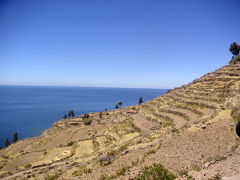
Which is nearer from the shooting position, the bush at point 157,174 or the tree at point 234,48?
the bush at point 157,174

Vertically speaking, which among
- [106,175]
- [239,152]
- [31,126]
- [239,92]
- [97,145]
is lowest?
[31,126]

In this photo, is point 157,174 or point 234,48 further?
point 234,48

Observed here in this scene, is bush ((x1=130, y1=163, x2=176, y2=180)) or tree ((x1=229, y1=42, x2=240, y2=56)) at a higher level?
tree ((x1=229, y1=42, x2=240, y2=56))

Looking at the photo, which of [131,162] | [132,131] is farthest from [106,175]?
[132,131]

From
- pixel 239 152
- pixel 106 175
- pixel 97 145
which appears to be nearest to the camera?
pixel 239 152

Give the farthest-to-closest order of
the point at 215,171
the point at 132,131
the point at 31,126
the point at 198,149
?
the point at 31,126, the point at 132,131, the point at 198,149, the point at 215,171

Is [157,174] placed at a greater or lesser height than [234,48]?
lesser

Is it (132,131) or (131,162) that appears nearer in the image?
(131,162)

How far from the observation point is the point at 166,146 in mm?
14711

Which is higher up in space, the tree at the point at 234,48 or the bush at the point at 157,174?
the tree at the point at 234,48

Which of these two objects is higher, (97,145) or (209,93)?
(209,93)

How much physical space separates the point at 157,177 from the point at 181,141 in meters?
6.97

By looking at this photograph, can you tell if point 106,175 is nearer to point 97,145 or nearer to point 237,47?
point 97,145

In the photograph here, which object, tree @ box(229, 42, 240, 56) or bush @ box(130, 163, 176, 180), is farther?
tree @ box(229, 42, 240, 56)
